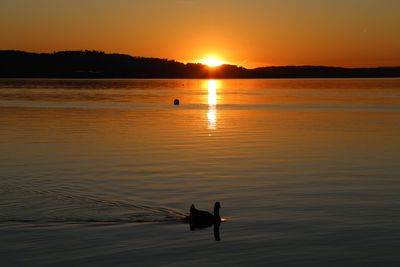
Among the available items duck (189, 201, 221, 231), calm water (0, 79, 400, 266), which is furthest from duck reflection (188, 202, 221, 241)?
calm water (0, 79, 400, 266)

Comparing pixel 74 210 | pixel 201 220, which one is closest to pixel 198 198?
pixel 201 220

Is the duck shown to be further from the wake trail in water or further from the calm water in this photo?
the wake trail in water

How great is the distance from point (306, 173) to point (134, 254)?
1516 cm

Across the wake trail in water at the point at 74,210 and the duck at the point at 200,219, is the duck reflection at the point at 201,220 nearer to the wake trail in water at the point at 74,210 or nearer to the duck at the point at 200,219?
the duck at the point at 200,219

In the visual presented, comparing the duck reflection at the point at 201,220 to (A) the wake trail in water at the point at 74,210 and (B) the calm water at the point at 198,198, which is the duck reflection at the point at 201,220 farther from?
(A) the wake trail in water at the point at 74,210

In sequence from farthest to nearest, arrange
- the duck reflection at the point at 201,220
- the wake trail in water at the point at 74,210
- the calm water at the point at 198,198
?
the wake trail in water at the point at 74,210
the duck reflection at the point at 201,220
the calm water at the point at 198,198

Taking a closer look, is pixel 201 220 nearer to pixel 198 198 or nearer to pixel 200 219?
pixel 200 219

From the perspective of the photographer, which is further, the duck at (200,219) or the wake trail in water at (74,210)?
the wake trail in water at (74,210)

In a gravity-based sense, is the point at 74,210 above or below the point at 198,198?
below

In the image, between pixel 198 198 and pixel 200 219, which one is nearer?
pixel 200 219

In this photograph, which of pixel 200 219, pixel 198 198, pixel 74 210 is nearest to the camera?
pixel 200 219

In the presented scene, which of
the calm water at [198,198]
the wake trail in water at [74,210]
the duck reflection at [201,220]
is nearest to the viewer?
the calm water at [198,198]

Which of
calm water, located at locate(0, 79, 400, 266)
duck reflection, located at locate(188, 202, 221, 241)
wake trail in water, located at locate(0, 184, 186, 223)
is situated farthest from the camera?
wake trail in water, located at locate(0, 184, 186, 223)

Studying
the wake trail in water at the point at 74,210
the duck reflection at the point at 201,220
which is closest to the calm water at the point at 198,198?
the wake trail in water at the point at 74,210
